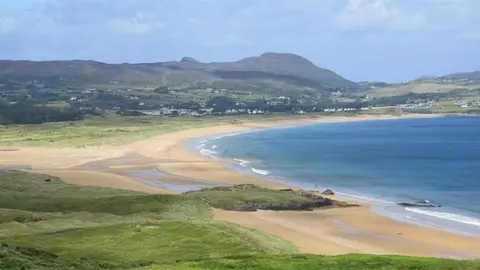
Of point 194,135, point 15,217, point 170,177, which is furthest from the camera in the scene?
point 194,135

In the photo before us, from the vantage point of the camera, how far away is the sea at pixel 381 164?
6040cm

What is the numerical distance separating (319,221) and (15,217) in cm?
2281

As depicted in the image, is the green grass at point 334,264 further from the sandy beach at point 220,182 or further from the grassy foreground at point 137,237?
the sandy beach at point 220,182

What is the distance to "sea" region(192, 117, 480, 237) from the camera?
60403 mm

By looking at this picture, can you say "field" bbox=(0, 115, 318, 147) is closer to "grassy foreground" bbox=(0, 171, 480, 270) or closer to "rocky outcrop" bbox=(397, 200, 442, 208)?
"grassy foreground" bbox=(0, 171, 480, 270)

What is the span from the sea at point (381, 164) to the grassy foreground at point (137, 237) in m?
13.1

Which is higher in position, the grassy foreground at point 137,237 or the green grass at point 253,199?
the grassy foreground at point 137,237

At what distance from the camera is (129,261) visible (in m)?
30.6

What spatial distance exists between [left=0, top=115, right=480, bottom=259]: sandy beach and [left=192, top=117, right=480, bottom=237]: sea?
10.6ft

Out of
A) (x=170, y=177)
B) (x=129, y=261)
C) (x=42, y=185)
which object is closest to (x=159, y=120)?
(x=170, y=177)

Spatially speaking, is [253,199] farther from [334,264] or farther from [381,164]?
[381,164]

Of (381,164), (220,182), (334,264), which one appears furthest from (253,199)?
(381,164)

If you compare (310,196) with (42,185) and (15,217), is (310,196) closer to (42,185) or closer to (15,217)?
(42,185)

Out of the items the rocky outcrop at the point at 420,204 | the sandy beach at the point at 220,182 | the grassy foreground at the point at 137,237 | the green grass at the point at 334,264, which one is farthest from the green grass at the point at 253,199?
the green grass at the point at 334,264
